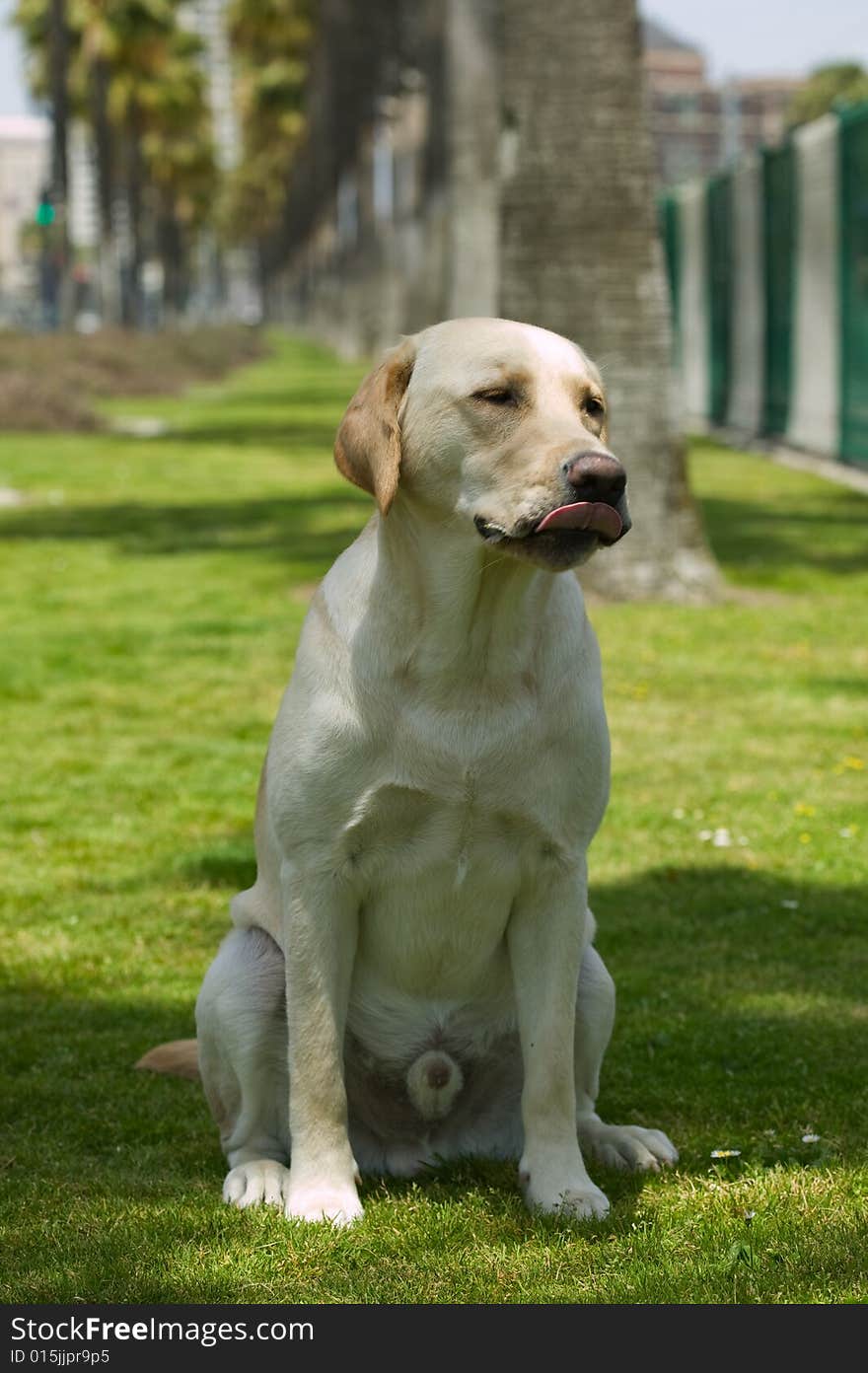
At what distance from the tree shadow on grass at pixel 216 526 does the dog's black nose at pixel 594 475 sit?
9.12m

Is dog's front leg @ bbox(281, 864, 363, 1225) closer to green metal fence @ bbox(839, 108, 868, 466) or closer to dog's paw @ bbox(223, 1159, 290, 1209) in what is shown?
dog's paw @ bbox(223, 1159, 290, 1209)

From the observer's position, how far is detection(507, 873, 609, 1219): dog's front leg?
3537 mm

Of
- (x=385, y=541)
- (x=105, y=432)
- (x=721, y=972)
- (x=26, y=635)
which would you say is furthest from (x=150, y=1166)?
(x=105, y=432)

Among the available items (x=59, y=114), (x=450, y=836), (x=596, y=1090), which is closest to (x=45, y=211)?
(x=59, y=114)

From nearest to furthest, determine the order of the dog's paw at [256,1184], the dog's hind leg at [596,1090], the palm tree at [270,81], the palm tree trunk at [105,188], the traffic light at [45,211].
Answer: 1. the dog's paw at [256,1184]
2. the dog's hind leg at [596,1090]
3. the traffic light at [45,211]
4. the palm tree trunk at [105,188]
5. the palm tree at [270,81]

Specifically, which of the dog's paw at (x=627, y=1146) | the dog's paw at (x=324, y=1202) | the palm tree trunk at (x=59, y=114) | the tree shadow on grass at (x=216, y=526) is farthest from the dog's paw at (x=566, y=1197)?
the palm tree trunk at (x=59, y=114)

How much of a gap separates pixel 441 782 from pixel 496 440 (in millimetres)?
620

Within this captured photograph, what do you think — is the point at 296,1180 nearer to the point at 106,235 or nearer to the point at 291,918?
the point at 291,918

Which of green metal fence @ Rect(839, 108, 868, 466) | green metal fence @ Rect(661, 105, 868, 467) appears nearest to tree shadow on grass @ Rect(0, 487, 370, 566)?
green metal fence @ Rect(839, 108, 868, 466)

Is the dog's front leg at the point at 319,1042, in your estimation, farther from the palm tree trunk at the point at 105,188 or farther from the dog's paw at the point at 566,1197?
the palm tree trunk at the point at 105,188

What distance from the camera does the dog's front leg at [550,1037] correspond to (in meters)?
3.54

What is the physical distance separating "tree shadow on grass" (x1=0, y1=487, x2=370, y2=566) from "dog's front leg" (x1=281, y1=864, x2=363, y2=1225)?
8781 millimetres

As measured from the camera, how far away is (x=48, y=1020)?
15.8ft

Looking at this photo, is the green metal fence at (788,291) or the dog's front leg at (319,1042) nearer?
the dog's front leg at (319,1042)
